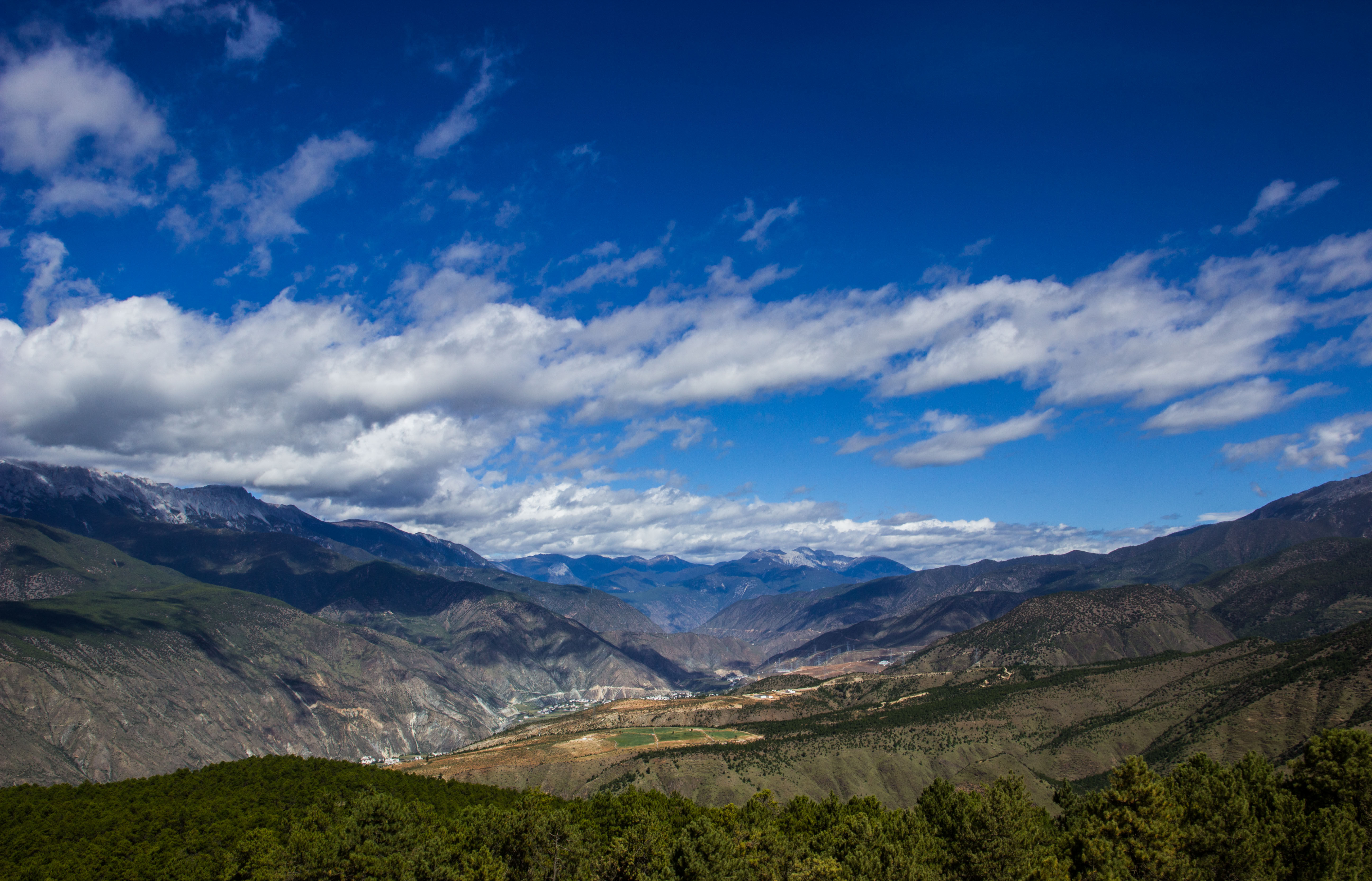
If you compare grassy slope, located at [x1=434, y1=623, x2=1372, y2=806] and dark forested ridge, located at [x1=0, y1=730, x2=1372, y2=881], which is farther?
→ grassy slope, located at [x1=434, y1=623, x2=1372, y2=806]

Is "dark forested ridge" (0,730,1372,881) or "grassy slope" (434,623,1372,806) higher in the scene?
"dark forested ridge" (0,730,1372,881)

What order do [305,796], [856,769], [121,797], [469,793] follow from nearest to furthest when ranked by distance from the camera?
[121,797]
[305,796]
[469,793]
[856,769]

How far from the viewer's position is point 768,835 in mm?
67750

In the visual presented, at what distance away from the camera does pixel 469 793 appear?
120 m

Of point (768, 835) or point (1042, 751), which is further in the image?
point (1042, 751)

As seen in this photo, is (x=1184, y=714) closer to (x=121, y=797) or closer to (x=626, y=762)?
(x=626, y=762)

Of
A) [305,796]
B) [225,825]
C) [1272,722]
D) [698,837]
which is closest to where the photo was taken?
[698,837]

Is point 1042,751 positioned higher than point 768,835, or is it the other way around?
point 768,835

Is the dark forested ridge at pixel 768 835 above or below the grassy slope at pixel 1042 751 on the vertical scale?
above

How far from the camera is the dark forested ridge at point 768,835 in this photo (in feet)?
194

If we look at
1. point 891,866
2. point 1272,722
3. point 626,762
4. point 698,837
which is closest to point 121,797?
point 698,837

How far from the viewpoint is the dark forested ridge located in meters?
59.0

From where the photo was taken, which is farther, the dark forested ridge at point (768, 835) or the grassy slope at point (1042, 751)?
the grassy slope at point (1042, 751)

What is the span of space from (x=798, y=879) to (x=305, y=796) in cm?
8411
